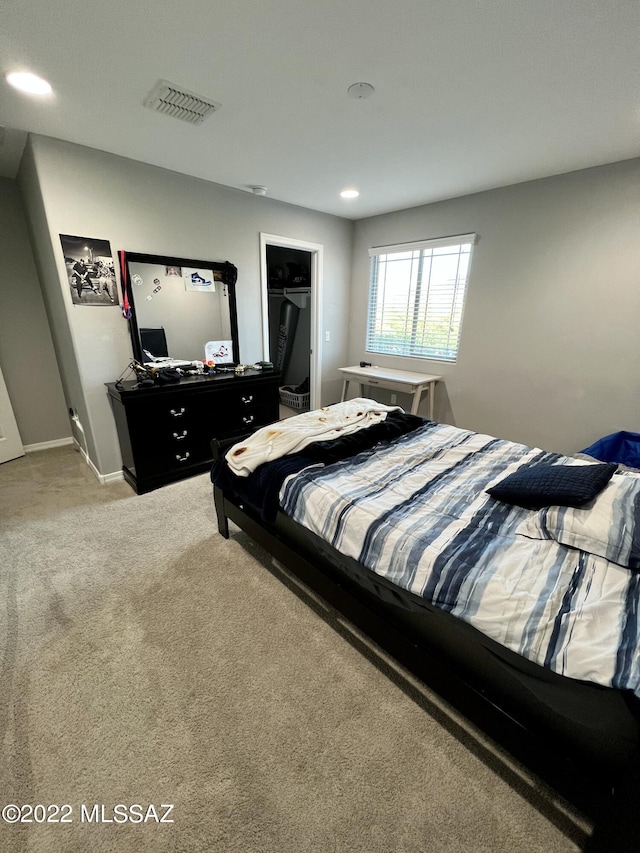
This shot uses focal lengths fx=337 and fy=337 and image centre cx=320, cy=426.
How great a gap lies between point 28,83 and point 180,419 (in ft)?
6.72

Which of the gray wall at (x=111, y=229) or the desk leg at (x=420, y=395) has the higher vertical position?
the gray wall at (x=111, y=229)

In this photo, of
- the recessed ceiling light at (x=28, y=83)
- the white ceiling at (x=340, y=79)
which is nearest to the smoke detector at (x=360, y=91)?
the white ceiling at (x=340, y=79)

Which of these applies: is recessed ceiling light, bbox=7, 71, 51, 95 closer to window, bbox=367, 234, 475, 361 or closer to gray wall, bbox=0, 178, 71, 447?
gray wall, bbox=0, 178, 71, 447

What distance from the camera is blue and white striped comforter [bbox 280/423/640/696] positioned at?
904 mm

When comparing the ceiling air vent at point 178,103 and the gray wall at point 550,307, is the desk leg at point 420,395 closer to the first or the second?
the gray wall at point 550,307

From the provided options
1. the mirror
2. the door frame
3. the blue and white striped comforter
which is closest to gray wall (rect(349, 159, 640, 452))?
the door frame

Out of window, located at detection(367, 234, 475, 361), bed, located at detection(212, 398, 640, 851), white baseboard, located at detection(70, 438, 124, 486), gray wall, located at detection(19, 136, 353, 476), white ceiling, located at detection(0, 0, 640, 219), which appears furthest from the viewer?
window, located at detection(367, 234, 475, 361)

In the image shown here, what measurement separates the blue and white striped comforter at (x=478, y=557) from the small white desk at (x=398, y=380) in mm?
1593

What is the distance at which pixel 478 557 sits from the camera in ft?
3.84

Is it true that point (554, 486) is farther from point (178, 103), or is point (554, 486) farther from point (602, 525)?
point (178, 103)

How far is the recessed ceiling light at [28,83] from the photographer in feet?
5.32

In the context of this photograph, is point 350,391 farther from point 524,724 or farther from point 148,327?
point 524,724

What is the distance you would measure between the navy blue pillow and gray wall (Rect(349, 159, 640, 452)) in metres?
1.70

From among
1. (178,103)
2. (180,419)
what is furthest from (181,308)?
(178,103)
